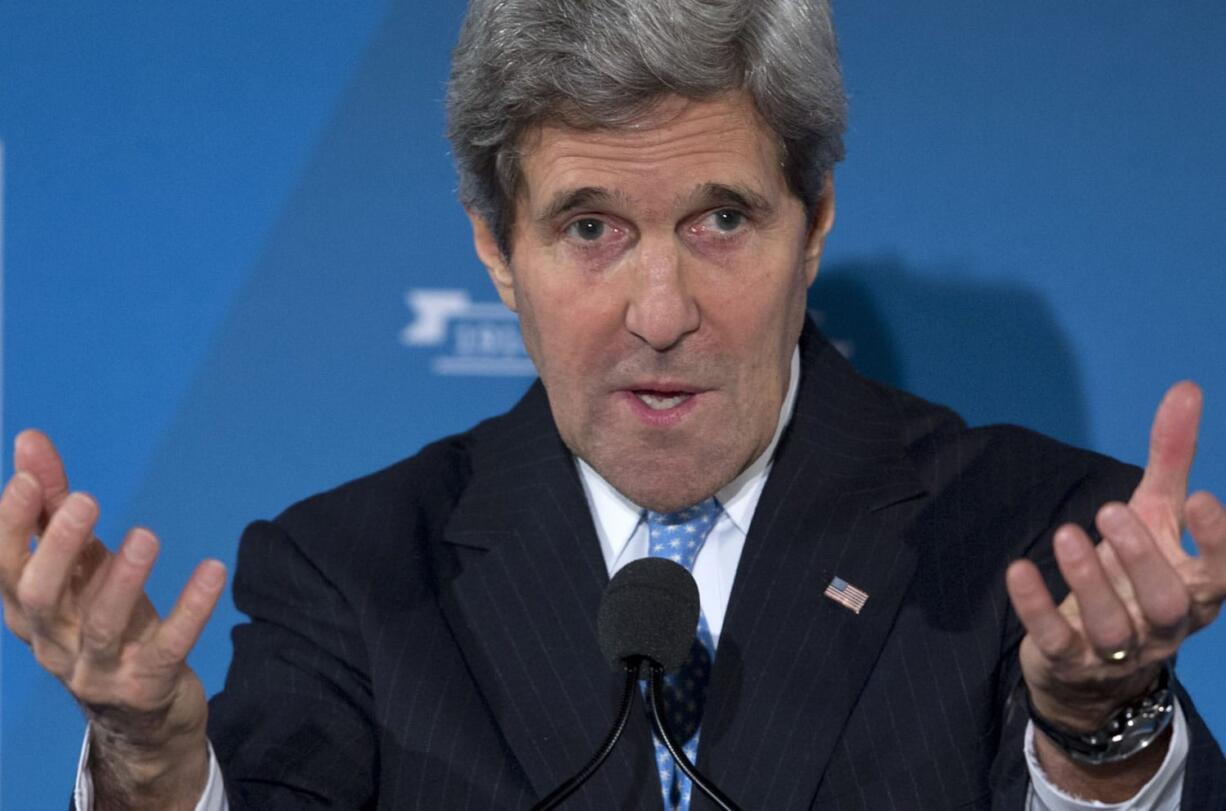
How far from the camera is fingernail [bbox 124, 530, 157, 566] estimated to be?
3.68 feet

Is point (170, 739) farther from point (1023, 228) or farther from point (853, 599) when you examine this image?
point (1023, 228)

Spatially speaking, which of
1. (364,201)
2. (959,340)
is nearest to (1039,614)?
(959,340)

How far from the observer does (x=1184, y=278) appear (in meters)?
2.05

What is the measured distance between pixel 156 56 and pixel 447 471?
2.21 ft

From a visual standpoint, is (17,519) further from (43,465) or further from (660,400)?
(660,400)

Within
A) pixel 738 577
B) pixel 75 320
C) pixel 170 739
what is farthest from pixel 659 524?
pixel 75 320

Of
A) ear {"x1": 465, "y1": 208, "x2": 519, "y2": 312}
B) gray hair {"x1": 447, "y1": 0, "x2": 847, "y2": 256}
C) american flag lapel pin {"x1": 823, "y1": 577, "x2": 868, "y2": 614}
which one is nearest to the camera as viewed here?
gray hair {"x1": 447, "y1": 0, "x2": 847, "y2": 256}

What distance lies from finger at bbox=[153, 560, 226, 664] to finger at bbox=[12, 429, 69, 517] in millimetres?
111

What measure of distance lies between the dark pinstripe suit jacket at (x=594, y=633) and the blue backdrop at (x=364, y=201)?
0.37 m

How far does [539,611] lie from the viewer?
→ 1.62 meters

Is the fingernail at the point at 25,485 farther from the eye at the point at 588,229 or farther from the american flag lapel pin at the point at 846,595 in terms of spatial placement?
the american flag lapel pin at the point at 846,595

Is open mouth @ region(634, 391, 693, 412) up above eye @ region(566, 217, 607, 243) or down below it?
below

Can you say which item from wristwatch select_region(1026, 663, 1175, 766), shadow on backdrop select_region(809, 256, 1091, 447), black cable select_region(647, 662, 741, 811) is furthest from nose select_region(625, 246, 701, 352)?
shadow on backdrop select_region(809, 256, 1091, 447)

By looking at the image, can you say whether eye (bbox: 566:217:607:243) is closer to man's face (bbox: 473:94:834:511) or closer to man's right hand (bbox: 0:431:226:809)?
man's face (bbox: 473:94:834:511)
